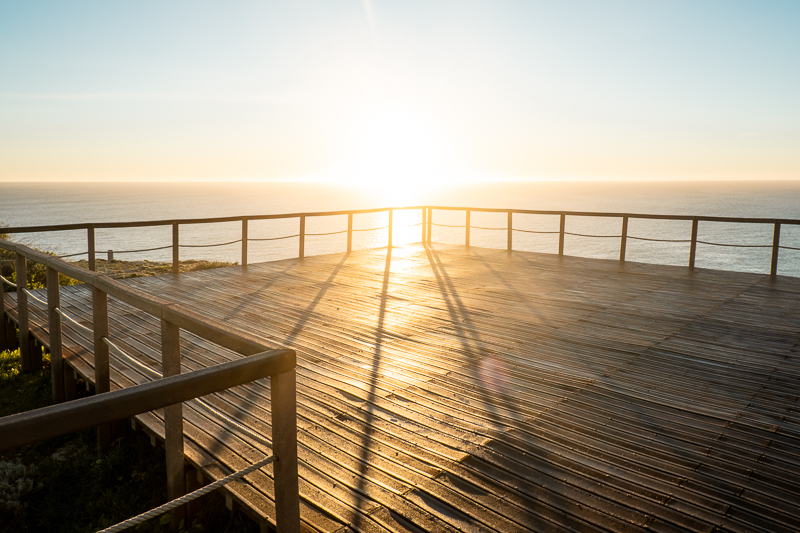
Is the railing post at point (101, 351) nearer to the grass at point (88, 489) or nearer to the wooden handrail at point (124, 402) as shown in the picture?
the grass at point (88, 489)

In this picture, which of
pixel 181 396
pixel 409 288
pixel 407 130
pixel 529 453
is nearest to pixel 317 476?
pixel 529 453

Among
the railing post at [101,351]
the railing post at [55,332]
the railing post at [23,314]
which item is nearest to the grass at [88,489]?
the railing post at [101,351]

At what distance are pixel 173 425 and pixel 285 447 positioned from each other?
94 cm

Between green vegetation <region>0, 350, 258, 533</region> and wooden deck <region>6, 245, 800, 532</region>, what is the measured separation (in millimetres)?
318

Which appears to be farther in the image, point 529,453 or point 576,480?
point 529,453

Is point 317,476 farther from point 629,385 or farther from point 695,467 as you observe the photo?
point 629,385

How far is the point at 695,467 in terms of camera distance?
108 inches

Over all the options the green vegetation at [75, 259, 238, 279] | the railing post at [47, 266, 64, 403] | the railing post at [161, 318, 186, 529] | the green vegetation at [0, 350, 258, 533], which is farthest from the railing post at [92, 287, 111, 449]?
the green vegetation at [75, 259, 238, 279]

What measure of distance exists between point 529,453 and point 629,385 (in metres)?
1.42

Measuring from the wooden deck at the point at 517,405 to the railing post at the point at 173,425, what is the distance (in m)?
0.15

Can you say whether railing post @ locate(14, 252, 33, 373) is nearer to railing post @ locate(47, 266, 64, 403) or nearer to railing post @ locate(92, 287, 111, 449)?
railing post @ locate(47, 266, 64, 403)

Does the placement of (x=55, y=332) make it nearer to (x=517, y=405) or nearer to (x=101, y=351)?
(x=101, y=351)

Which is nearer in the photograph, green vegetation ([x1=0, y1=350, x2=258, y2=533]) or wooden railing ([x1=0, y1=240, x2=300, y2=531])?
wooden railing ([x1=0, y1=240, x2=300, y2=531])

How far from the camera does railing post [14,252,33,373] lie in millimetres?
4621
